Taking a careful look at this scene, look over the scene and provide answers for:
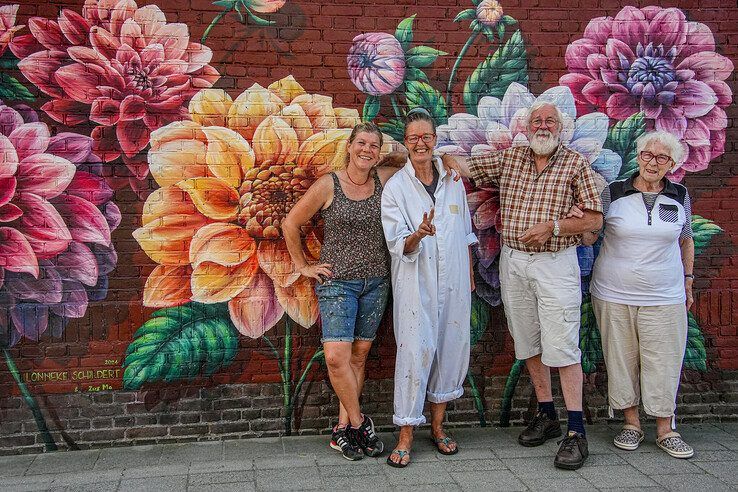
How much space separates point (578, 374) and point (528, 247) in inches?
35.0

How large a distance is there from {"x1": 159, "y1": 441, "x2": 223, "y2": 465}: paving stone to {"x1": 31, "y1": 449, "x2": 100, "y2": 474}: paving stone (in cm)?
44

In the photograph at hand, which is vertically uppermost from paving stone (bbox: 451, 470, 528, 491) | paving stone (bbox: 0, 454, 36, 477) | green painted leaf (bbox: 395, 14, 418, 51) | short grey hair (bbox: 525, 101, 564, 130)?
green painted leaf (bbox: 395, 14, 418, 51)

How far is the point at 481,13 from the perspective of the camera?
534cm

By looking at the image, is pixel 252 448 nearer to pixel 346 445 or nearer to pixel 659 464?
pixel 346 445

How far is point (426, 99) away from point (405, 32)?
0.48 meters

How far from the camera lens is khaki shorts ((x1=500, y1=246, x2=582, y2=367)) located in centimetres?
488

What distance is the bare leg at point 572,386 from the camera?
4938 millimetres

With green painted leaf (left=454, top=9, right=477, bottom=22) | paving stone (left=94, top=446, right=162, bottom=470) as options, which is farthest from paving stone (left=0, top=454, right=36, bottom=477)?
green painted leaf (left=454, top=9, right=477, bottom=22)

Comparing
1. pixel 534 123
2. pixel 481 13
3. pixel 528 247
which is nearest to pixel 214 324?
pixel 528 247

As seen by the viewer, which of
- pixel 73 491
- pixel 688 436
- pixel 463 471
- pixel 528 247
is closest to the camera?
pixel 73 491

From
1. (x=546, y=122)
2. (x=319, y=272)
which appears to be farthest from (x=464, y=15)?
(x=319, y=272)

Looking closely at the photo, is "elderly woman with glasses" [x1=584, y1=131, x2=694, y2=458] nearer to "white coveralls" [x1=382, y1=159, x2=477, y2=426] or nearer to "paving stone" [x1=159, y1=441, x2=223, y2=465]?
"white coveralls" [x1=382, y1=159, x2=477, y2=426]

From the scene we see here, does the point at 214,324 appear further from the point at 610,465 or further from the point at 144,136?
the point at 610,465

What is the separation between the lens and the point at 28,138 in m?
4.90
